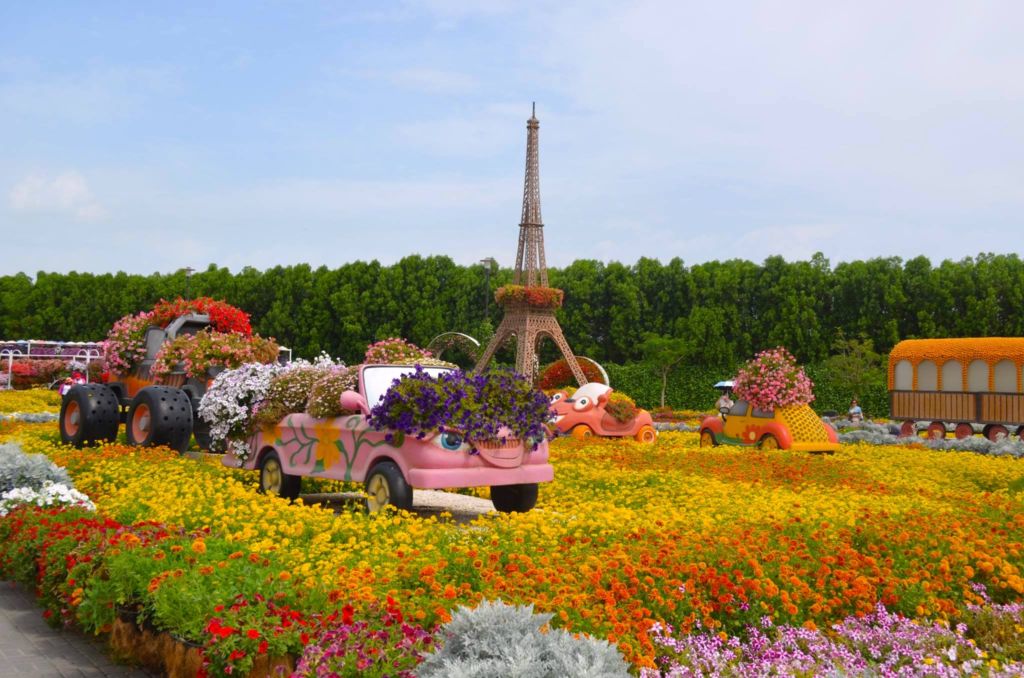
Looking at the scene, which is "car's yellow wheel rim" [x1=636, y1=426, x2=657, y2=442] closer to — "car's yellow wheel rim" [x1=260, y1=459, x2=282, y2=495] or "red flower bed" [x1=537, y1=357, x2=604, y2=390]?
"car's yellow wheel rim" [x1=260, y1=459, x2=282, y2=495]

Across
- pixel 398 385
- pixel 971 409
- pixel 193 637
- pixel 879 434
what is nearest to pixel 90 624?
pixel 193 637

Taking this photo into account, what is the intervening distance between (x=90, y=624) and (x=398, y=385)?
346 centimetres

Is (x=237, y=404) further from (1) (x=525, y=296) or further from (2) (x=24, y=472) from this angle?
(1) (x=525, y=296)

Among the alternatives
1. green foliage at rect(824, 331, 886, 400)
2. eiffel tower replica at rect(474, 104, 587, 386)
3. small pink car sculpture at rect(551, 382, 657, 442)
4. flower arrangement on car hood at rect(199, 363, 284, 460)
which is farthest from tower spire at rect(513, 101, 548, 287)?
flower arrangement on car hood at rect(199, 363, 284, 460)

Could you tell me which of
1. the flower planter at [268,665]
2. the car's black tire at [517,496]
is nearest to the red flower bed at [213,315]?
the car's black tire at [517,496]

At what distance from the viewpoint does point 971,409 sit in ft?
70.6

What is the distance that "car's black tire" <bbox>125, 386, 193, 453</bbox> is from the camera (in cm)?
1249

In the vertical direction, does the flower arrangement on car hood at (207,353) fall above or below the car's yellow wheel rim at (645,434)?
above

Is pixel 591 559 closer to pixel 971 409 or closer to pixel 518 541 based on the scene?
pixel 518 541

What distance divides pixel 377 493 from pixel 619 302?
4177cm

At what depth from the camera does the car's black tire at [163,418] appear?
12492 millimetres

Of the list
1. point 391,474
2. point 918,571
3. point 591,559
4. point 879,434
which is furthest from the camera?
point 879,434

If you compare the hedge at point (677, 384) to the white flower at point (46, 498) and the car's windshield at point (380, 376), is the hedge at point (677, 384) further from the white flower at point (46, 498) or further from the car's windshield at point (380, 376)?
the white flower at point (46, 498)

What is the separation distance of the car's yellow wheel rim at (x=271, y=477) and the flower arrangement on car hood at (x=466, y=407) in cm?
230
